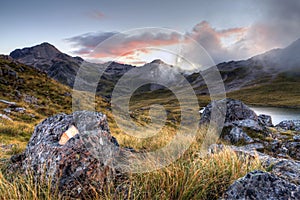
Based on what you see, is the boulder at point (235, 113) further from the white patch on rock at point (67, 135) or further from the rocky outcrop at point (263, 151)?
the white patch on rock at point (67, 135)

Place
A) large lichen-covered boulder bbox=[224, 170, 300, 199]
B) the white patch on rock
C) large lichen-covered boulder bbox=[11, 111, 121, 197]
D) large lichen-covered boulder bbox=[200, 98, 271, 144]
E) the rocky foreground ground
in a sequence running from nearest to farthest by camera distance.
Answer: large lichen-covered boulder bbox=[224, 170, 300, 199] < the rocky foreground ground < large lichen-covered boulder bbox=[11, 111, 121, 197] < the white patch on rock < large lichen-covered boulder bbox=[200, 98, 271, 144]

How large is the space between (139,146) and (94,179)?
4.43 meters

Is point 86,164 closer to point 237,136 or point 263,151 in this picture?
point 263,151

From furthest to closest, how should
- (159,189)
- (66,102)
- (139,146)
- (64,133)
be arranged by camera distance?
(66,102) → (139,146) → (64,133) → (159,189)

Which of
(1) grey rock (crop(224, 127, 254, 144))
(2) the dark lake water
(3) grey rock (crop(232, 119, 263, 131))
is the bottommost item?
(2) the dark lake water

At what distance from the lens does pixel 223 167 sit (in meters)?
4.76

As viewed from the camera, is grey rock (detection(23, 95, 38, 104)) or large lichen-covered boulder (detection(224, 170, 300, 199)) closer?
large lichen-covered boulder (detection(224, 170, 300, 199))

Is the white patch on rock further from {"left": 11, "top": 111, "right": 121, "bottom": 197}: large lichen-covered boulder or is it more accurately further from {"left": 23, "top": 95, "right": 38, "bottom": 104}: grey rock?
{"left": 23, "top": 95, "right": 38, "bottom": 104}: grey rock

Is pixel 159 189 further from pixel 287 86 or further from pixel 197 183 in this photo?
pixel 287 86

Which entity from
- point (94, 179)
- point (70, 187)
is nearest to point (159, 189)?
point (94, 179)

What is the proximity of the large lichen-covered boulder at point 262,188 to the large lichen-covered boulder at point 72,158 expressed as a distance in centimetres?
244

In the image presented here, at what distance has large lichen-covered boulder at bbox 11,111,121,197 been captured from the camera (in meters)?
4.17

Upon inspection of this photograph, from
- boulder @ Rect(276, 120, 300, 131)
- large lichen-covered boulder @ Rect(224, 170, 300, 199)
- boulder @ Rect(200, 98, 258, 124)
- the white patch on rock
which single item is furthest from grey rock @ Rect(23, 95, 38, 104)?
large lichen-covered boulder @ Rect(224, 170, 300, 199)

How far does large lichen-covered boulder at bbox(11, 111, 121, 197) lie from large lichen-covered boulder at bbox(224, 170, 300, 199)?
8.02 ft
